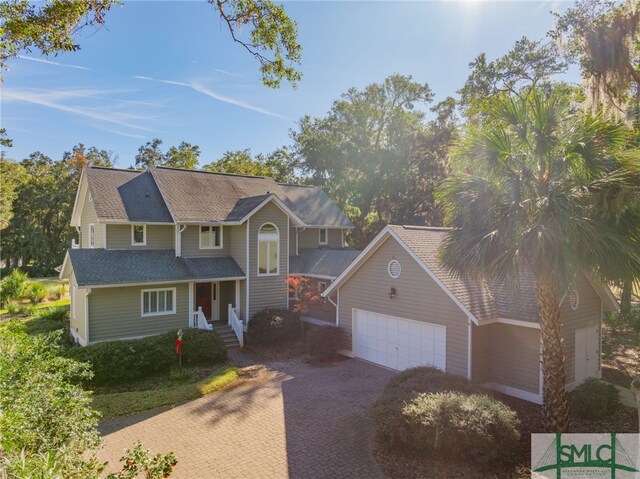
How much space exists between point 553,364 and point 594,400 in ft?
9.84

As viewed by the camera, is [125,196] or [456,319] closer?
[456,319]

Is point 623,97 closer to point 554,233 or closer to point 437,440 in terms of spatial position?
point 554,233

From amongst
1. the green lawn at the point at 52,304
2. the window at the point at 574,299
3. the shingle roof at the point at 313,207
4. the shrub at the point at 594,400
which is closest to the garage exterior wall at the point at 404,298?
the shrub at the point at 594,400

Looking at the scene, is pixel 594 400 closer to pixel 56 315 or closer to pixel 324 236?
pixel 324 236

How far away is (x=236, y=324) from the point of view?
19.7m

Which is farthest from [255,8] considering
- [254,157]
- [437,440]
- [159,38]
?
[254,157]

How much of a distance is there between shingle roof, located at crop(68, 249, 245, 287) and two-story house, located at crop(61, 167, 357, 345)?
0.04m

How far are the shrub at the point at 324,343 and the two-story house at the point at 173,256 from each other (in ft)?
13.8

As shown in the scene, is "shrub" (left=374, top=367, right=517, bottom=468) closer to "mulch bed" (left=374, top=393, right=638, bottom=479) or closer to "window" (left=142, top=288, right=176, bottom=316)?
"mulch bed" (left=374, top=393, right=638, bottom=479)

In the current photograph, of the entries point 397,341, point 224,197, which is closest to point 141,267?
point 224,197

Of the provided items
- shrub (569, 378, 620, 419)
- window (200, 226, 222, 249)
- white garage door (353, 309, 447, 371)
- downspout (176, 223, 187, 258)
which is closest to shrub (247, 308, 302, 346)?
white garage door (353, 309, 447, 371)

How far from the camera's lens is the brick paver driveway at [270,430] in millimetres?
9125

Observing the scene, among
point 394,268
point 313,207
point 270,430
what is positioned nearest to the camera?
point 270,430

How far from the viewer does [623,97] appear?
1620 centimetres
